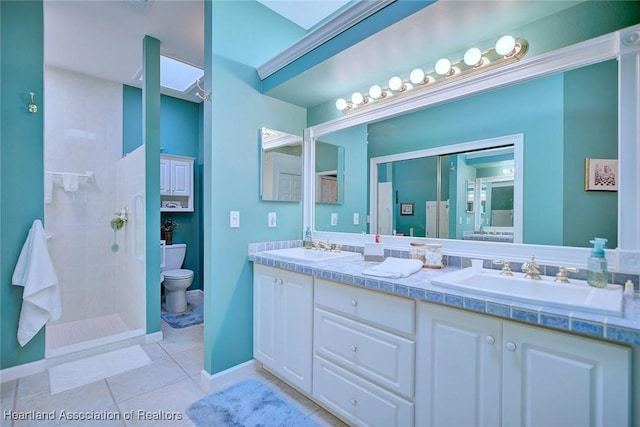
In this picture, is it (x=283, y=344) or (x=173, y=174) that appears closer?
(x=283, y=344)

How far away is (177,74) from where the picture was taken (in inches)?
140

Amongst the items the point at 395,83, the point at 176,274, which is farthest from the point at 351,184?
the point at 176,274

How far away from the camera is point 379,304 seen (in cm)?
139

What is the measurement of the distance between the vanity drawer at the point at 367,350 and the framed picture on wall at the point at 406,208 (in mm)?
849

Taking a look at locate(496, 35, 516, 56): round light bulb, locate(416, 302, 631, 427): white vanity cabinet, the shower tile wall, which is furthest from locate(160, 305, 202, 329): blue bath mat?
locate(496, 35, 516, 56): round light bulb

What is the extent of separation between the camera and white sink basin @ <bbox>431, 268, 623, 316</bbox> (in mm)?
924

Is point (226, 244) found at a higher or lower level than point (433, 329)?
higher

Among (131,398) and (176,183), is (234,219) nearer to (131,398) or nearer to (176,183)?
(131,398)

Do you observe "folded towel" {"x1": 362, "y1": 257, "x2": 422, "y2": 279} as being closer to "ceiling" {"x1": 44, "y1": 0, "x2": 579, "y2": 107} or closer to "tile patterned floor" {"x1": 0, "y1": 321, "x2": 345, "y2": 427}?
"tile patterned floor" {"x1": 0, "y1": 321, "x2": 345, "y2": 427}

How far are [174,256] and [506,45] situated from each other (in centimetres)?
391

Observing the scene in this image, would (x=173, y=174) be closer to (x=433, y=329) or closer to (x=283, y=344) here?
(x=283, y=344)

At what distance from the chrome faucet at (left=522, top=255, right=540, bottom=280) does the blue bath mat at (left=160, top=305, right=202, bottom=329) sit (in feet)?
10.1

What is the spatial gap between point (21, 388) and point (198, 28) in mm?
3035

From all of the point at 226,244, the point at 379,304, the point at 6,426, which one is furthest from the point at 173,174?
the point at 379,304
